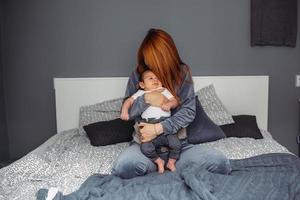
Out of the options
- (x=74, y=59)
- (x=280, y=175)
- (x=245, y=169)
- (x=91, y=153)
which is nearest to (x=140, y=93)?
(x=91, y=153)

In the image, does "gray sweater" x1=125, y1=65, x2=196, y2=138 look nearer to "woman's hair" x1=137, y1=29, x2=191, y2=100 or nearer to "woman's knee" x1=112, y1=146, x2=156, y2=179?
"woman's hair" x1=137, y1=29, x2=191, y2=100

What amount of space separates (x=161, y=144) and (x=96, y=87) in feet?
3.72

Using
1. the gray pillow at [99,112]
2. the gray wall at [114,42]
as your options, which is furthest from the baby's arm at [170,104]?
the gray wall at [114,42]

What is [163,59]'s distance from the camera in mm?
1791

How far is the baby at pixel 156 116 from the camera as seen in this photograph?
63.7 inches

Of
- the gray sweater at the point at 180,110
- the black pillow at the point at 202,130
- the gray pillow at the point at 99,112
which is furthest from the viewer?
the gray pillow at the point at 99,112

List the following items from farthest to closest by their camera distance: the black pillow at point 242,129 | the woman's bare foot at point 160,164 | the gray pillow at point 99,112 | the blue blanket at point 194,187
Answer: the gray pillow at point 99,112
the black pillow at point 242,129
the woman's bare foot at point 160,164
the blue blanket at point 194,187

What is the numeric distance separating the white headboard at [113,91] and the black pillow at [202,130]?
515 mm

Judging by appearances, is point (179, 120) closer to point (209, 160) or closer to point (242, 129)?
point (209, 160)

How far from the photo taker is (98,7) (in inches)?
104

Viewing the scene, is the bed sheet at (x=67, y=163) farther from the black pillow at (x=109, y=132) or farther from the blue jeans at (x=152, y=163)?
the blue jeans at (x=152, y=163)

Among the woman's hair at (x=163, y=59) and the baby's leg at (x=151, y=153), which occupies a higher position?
the woman's hair at (x=163, y=59)

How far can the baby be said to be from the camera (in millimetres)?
1618

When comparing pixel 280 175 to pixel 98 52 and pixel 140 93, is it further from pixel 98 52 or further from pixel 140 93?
pixel 98 52
